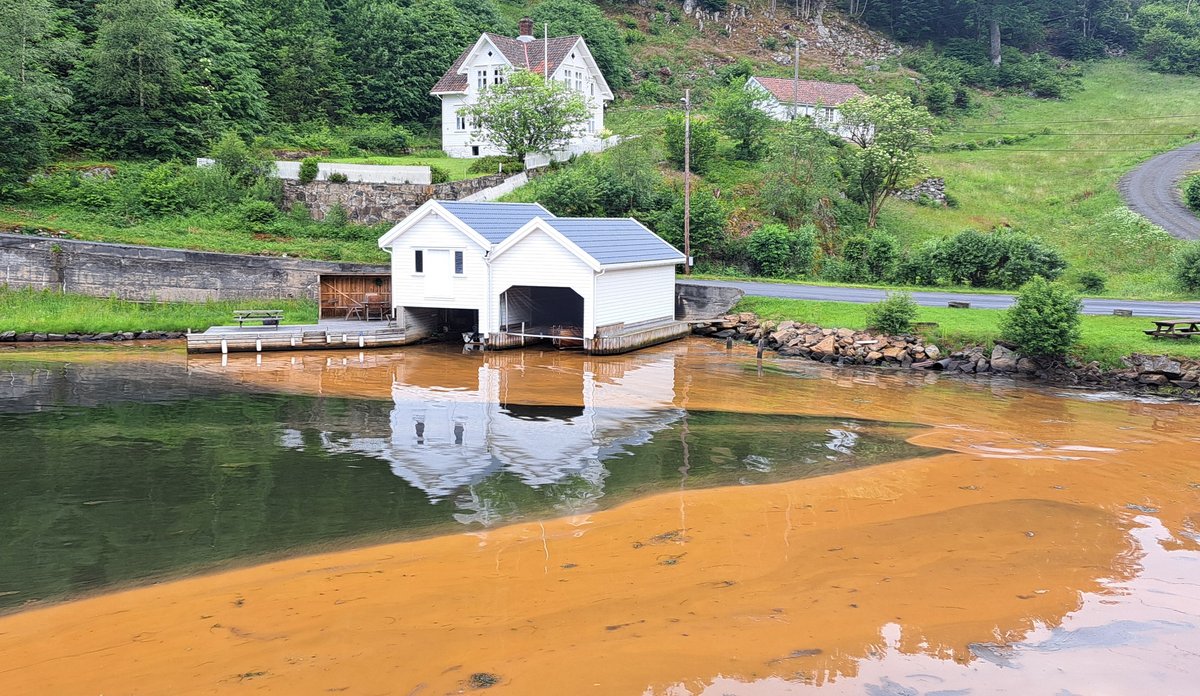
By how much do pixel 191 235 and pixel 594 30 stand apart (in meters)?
39.4

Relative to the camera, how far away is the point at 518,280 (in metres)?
27.4

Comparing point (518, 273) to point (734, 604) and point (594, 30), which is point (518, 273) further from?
point (594, 30)

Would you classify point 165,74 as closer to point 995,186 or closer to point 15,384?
point 15,384

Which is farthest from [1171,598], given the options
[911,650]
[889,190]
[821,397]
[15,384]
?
[889,190]

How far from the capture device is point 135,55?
131 ft

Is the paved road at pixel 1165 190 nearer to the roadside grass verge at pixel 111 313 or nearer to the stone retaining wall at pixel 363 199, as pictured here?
the stone retaining wall at pixel 363 199

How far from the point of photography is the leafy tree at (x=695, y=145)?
4553 cm

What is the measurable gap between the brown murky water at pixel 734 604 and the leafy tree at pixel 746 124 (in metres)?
34.7

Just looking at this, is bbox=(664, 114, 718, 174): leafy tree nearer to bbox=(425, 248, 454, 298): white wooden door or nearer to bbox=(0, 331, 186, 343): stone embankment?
bbox=(425, 248, 454, 298): white wooden door

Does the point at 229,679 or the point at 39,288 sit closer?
the point at 229,679

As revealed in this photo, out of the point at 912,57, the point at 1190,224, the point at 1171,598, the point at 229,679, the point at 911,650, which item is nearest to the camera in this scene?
the point at 229,679

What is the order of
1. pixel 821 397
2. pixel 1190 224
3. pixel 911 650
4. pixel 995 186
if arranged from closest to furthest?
pixel 911 650 → pixel 821 397 → pixel 1190 224 → pixel 995 186

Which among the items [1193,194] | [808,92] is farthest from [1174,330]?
[808,92]

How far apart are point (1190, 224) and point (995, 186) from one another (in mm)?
10219
